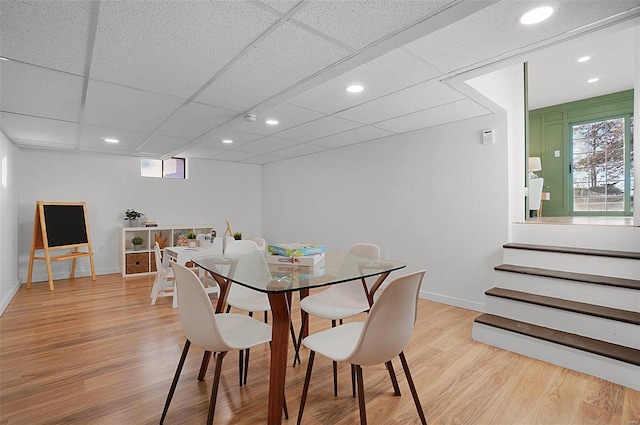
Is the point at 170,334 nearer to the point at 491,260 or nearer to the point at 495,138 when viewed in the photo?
the point at 491,260

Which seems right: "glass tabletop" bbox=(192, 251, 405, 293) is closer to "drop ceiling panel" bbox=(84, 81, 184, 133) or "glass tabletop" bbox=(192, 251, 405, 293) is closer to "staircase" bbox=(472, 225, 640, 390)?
"staircase" bbox=(472, 225, 640, 390)

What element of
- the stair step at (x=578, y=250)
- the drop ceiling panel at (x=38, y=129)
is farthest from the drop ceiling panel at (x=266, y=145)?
the stair step at (x=578, y=250)

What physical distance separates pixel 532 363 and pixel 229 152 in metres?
5.27

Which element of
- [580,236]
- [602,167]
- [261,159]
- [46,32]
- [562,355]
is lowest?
[562,355]

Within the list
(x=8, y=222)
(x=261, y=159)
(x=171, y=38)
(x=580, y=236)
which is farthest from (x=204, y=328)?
(x=261, y=159)

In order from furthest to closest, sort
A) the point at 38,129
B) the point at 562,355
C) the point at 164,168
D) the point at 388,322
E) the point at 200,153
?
the point at 164,168 → the point at 200,153 → the point at 38,129 → the point at 562,355 → the point at 388,322

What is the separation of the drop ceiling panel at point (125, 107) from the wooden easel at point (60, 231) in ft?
7.61

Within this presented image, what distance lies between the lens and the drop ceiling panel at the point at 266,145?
4723 mm

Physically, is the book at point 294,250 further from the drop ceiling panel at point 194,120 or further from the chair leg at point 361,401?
the drop ceiling panel at point 194,120

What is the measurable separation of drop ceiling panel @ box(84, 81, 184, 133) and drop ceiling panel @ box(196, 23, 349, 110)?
17.0 inches

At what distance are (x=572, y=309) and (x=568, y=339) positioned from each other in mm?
255

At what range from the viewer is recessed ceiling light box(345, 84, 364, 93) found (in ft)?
8.50

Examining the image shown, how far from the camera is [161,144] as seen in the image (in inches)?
187

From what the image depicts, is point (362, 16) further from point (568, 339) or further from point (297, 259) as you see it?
point (568, 339)
